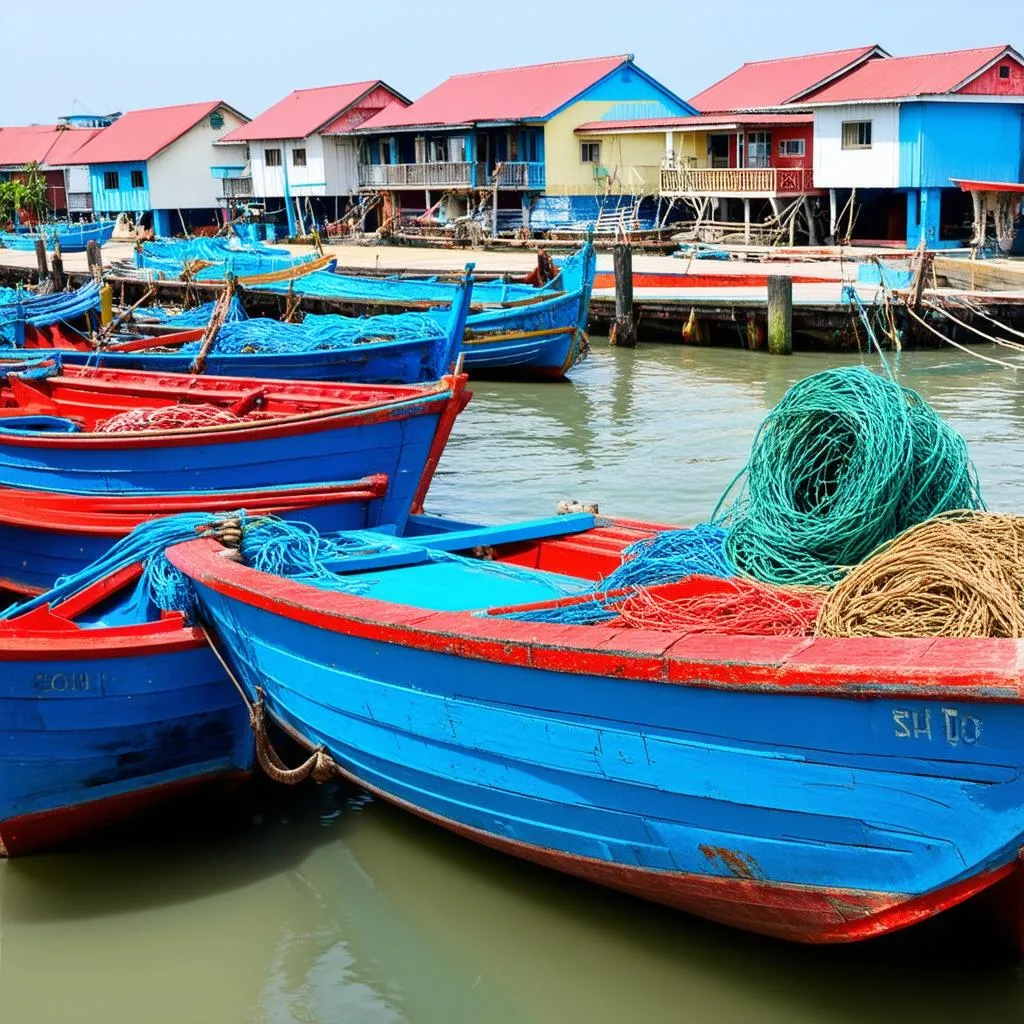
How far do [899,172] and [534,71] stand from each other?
49.9 ft

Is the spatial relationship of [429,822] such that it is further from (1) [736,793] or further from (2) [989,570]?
(2) [989,570]

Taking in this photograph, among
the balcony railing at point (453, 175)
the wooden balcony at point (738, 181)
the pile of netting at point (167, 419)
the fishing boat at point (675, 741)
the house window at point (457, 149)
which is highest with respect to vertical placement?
the house window at point (457, 149)

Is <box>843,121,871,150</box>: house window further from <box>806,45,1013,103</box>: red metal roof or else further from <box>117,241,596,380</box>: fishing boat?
<box>117,241,596,380</box>: fishing boat

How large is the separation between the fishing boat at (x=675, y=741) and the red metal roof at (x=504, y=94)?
119ft

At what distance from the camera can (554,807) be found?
482cm

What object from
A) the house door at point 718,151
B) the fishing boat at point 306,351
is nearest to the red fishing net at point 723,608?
the fishing boat at point 306,351

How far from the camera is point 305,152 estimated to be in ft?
158

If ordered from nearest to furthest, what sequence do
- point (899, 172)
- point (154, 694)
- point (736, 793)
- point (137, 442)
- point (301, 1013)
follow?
point (736, 793)
point (301, 1013)
point (154, 694)
point (137, 442)
point (899, 172)

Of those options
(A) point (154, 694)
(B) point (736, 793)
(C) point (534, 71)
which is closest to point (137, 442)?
(A) point (154, 694)

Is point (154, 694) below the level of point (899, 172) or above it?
below

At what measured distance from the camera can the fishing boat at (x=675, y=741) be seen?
3.77 metres

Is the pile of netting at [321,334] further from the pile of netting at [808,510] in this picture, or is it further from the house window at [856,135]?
the house window at [856,135]

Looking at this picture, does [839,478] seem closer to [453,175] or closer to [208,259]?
[208,259]

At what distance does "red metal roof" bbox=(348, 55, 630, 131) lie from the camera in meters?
40.8
